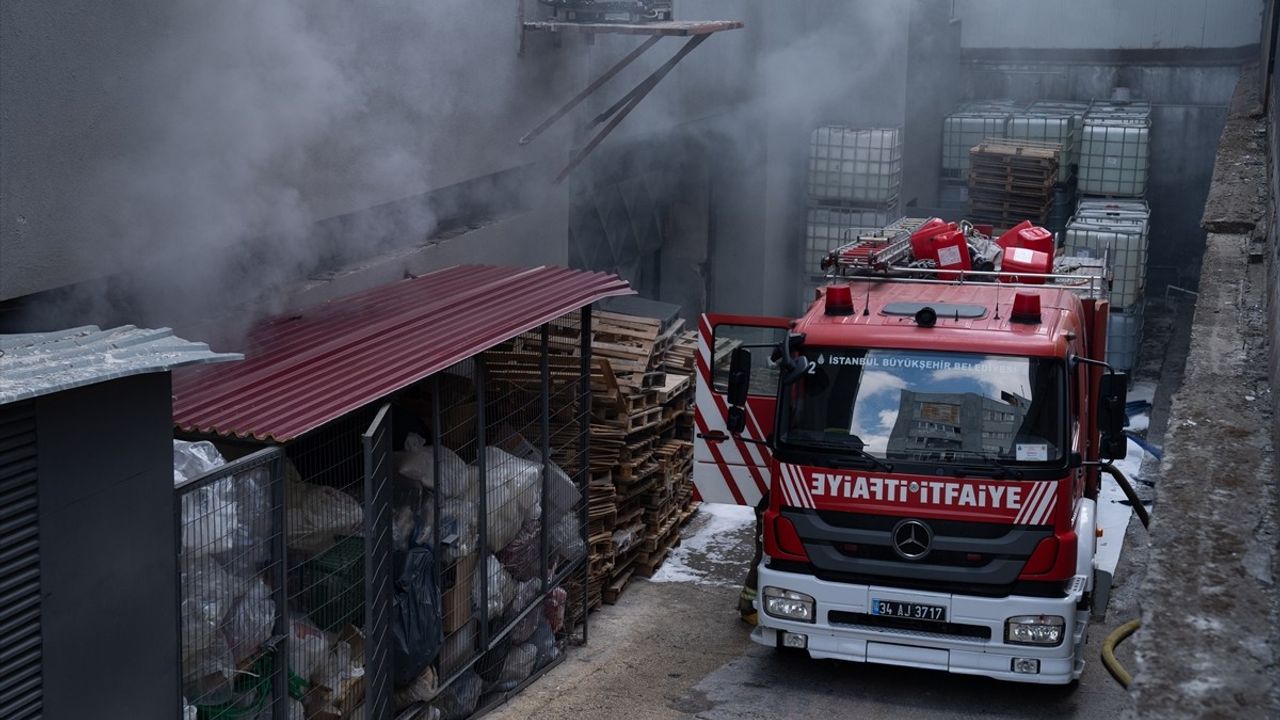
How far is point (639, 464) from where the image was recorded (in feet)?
34.2

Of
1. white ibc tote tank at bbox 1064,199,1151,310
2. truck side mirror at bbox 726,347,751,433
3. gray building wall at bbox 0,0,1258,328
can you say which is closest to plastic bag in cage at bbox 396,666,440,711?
gray building wall at bbox 0,0,1258,328

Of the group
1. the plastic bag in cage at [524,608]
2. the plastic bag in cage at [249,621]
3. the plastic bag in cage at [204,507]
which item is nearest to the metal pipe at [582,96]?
the plastic bag in cage at [524,608]

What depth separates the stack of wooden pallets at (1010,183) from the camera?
18.3 m

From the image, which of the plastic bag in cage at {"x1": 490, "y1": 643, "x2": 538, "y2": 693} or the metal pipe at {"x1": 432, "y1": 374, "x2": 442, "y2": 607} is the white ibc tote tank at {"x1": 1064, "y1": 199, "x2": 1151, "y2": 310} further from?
the metal pipe at {"x1": 432, "y1": 374, "x2": 442, "y2": 607}

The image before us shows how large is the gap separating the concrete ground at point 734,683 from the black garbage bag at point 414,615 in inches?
43.0

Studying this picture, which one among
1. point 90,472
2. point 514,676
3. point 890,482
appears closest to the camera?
point 90,472

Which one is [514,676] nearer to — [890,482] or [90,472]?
[890,482]

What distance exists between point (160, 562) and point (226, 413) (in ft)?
3.44

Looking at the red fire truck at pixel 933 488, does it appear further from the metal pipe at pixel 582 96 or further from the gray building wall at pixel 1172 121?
the gray building wall at pixel 1172 121

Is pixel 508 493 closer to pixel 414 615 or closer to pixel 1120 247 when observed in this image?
pixel 414 615

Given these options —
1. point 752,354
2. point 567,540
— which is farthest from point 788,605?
point 752,354

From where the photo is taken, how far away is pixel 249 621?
5.66 metres

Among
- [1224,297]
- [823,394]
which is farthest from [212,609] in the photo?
[1224,297]

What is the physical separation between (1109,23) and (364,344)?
20.1 m
